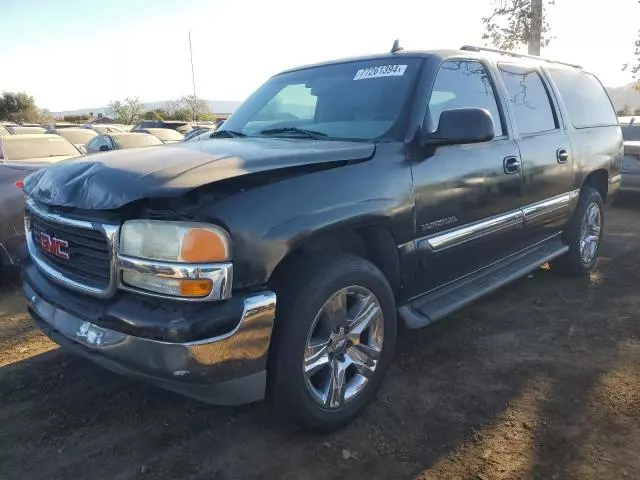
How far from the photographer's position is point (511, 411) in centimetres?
299

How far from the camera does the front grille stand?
2457 mm

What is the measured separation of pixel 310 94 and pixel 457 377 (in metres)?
2.08

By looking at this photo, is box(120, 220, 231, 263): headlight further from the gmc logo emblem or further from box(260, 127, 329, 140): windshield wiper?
box(260, 127, 329, 140): windshield wiper

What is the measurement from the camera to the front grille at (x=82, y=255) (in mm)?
2457

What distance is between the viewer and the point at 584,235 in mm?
5418

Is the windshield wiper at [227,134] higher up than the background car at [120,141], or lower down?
higher up

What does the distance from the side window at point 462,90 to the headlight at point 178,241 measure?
1683 mm

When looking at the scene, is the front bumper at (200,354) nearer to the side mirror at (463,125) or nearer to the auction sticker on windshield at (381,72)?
the side mirror at (463,125)

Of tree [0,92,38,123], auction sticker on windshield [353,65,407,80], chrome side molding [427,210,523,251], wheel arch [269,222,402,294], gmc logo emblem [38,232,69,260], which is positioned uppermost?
tree [0,92,38,123]

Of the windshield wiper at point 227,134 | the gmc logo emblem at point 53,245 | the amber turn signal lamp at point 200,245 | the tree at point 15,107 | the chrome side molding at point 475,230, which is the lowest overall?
the chrome side molding at point 475,230

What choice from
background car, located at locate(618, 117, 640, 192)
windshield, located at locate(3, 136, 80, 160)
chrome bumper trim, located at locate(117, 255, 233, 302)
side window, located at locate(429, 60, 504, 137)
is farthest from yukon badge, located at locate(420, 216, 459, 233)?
background car, located at locate(618, 117, 640, 192)

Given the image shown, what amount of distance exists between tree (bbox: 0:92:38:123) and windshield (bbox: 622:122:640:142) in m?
48.8

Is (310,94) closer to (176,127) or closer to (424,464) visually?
(424,464)

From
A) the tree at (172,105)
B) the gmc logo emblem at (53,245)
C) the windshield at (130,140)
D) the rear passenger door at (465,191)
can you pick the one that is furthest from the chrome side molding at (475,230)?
the tree at (172,105)
